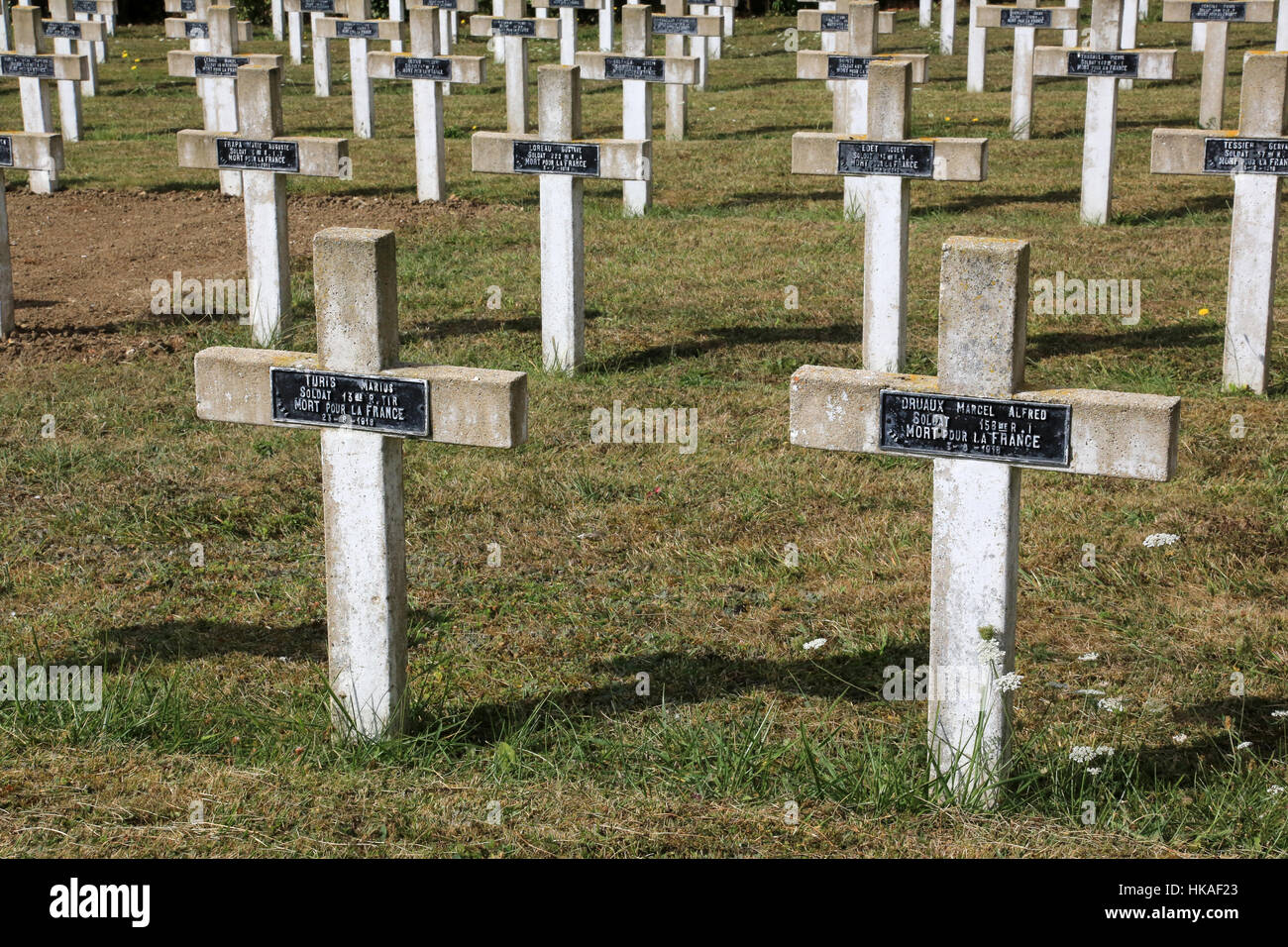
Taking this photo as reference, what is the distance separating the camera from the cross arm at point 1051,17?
15891 millimetres

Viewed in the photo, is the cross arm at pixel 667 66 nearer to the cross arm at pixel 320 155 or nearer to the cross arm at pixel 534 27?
the cross arm at pixel 534 27

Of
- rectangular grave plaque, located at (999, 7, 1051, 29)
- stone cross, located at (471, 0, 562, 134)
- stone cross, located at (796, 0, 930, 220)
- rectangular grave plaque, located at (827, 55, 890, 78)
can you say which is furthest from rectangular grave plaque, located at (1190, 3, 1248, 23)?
stone cross, located at (471, 0, 562, 134)

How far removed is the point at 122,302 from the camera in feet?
33.7

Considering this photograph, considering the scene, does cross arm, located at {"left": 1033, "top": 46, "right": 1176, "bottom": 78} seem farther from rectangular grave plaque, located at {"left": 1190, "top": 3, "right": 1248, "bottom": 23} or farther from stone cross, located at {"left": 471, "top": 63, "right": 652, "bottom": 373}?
stone cross, located at {"left": 471, "top": 63, "right": 652, "bottom": 373}

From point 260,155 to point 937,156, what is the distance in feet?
12.2

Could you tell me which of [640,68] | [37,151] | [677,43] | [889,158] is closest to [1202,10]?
[677,43]

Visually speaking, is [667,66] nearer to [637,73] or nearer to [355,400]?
[637,73]

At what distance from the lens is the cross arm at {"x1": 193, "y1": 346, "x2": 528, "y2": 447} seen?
14.3 ft

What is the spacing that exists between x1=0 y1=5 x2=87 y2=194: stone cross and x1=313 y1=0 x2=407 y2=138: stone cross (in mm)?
3294

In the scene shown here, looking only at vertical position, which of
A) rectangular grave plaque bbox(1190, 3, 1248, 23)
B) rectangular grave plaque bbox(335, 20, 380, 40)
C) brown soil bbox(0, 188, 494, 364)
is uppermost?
rectangular grave plaque bbox(1190, 3, 1248, 23)

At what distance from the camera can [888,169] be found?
8328 millimetres

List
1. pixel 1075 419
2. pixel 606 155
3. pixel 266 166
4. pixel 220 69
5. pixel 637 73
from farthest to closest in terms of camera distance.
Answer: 1. pixel 220 69
2. pixel 637 73
3. pixel 266 166
4. pixel 606 155
5. pixel 1075 419

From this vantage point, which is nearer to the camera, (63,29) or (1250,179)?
(1250,179)

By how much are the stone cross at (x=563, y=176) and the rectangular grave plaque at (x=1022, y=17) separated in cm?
811
